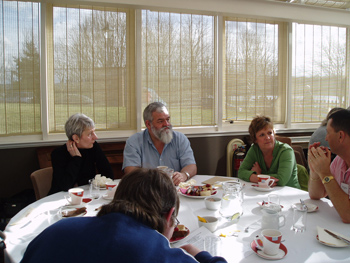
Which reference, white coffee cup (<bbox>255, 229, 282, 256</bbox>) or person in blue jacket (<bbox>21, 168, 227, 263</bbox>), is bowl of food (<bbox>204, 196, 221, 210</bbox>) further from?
person in blue jacket (<bbox>21, 168, 227, 263</bbox>)

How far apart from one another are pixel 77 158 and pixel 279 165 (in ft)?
5.68

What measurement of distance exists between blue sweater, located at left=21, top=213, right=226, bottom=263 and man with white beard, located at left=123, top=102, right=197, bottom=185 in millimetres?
1897

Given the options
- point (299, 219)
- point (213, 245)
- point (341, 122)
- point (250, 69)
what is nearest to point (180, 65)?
point (250, 69)

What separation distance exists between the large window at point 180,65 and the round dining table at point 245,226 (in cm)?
228

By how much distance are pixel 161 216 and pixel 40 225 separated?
951 mm

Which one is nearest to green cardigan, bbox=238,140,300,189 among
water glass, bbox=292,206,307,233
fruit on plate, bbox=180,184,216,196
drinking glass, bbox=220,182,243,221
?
fruit on plate, bbox=180,184,216,196

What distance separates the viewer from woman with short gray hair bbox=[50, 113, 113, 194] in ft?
7.67

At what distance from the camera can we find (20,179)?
11.5ft

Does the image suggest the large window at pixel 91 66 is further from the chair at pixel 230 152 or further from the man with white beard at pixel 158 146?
the chair at pixel 230 152

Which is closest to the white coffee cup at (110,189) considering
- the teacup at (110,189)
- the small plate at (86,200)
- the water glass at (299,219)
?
the teacup at (110,189)

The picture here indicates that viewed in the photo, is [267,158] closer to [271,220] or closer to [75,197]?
[271,220]

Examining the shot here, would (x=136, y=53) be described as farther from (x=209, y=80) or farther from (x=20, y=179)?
(x=20, y=179)

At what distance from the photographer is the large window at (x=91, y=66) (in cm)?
367

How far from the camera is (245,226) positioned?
1501 millimetres
